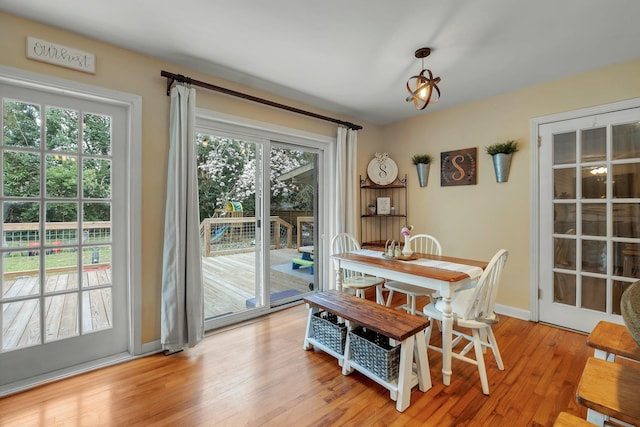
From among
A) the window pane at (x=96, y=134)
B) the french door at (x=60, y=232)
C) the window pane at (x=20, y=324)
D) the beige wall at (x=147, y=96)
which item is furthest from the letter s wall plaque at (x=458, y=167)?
the window pane at (x=20, y=324)

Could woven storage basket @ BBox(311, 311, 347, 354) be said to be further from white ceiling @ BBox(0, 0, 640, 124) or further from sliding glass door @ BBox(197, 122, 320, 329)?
white ceiling @ BBox(0, 0, 640, 124)

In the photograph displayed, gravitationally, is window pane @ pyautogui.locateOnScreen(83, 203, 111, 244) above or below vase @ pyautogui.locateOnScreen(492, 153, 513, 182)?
below

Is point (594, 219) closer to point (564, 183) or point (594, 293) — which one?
point (564, 183)

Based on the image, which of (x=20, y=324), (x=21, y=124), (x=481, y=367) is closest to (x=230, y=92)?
(x=21, y=124)

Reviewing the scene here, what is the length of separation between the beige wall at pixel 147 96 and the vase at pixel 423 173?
2.50 m

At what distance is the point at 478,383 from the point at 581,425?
4.50 feet

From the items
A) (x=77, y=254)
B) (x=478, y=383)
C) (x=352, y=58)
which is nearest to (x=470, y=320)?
(x=478, y=383)

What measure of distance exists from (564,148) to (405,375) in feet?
8.90

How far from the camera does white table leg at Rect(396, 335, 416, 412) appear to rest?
1.75m

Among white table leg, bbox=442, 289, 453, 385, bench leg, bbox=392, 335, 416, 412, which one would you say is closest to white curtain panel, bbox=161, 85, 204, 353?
bench leg, bbox=392, 335, 416, 412

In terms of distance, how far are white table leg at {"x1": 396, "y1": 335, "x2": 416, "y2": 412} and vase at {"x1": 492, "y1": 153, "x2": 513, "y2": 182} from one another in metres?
2.28

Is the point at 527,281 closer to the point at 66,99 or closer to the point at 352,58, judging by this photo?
the point at 352,58

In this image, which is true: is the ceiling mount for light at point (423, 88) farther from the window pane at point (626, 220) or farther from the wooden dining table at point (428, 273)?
the window pane at point (626, 220)

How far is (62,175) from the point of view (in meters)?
2.14
